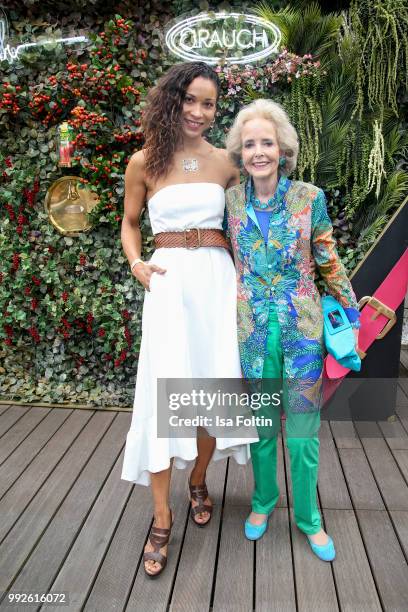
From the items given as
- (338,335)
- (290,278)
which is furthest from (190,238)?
(338,335)

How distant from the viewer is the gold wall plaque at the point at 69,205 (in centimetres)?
331

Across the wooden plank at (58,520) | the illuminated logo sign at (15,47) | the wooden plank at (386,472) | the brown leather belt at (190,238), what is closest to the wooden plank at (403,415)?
the wooden plank at (386,472)

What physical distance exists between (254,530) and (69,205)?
7.16 feet

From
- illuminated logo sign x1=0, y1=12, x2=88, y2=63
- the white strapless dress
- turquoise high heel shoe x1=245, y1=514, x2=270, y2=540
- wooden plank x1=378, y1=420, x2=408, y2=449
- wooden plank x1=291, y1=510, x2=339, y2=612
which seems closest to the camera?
wooden plank x1=291, y1=510, x2=339, y2=612

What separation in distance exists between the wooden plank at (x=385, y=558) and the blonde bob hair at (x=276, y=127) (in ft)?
4.63

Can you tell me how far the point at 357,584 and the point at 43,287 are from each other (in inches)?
95.7

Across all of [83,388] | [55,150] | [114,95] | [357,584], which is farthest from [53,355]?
[357,584]

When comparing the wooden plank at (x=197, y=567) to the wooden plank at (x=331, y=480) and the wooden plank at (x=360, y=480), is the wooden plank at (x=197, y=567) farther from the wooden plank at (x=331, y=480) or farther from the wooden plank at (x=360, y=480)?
the wooden plank at (x=360, y=480)

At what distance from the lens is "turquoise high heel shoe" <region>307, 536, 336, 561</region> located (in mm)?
1949

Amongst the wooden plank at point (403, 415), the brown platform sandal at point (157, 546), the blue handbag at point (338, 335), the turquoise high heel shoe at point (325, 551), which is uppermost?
the blue handbag at point (338, 335)

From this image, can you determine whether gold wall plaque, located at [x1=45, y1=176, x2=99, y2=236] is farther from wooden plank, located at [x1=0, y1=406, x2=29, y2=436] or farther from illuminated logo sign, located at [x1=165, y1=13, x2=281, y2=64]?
wooden plank, located at [x1=0, y1=406, x2=29, y2=436]

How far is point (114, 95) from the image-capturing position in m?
3.13

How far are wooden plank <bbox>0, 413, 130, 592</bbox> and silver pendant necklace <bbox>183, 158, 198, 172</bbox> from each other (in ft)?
4.72

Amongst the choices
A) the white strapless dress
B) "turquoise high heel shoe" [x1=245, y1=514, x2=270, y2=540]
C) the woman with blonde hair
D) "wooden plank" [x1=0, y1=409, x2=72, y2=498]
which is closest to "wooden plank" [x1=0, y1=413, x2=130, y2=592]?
"wooden plank" [x1=0, y1=409, x2=72, y2=498]
